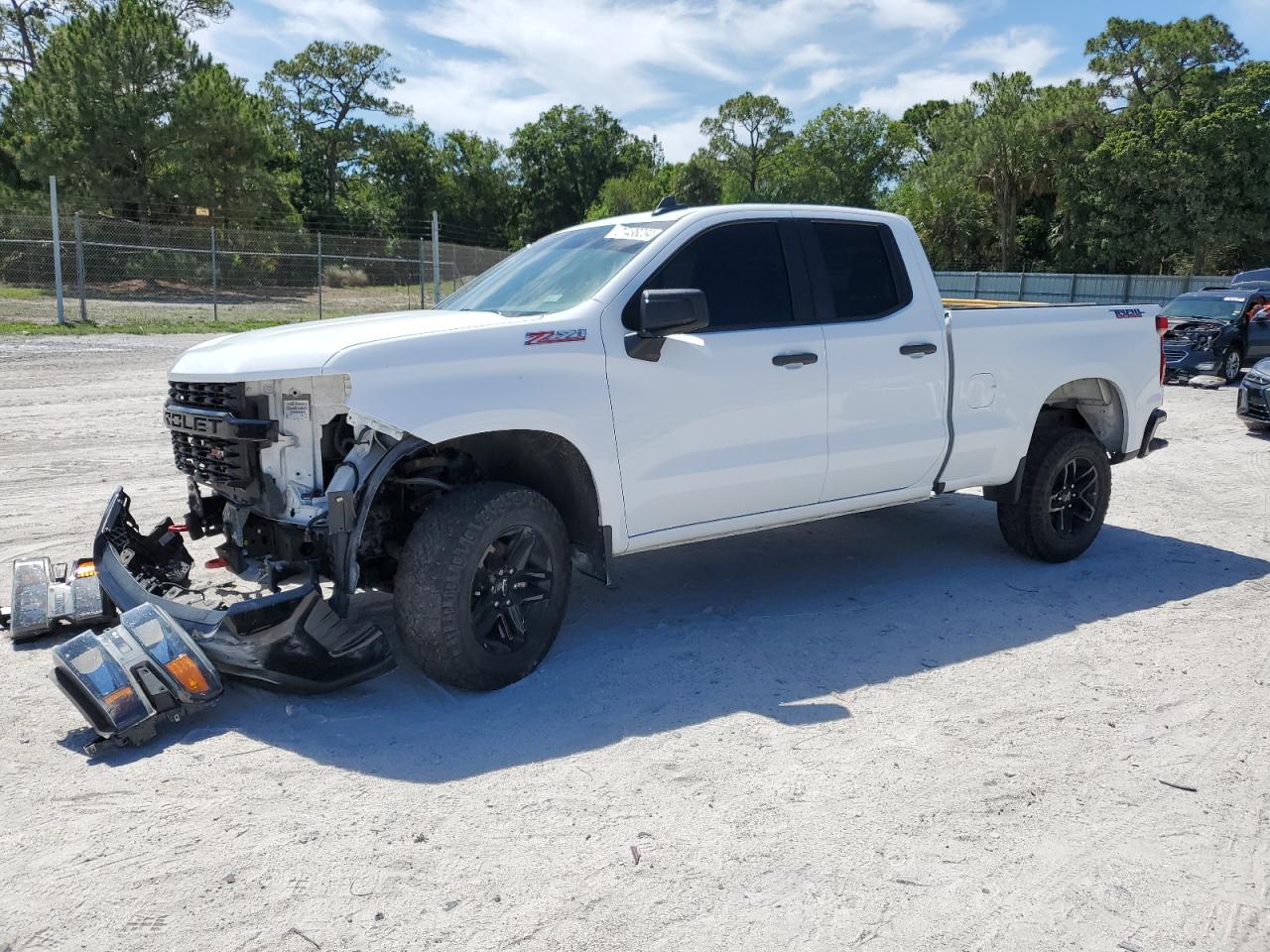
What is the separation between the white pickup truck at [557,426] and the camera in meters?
4.15

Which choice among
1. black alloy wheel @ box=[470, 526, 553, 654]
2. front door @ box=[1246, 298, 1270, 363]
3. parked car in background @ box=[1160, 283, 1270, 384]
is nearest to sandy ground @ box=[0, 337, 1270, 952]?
black alloy wheel @ box=[470, 526, 553, 654]

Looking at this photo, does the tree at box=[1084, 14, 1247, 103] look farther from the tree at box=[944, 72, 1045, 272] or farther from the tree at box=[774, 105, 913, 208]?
the tree at box=[774, 105, 913, 208]

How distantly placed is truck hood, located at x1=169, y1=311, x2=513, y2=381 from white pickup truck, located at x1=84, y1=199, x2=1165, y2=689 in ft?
0.05

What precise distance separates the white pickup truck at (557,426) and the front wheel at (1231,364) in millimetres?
13201

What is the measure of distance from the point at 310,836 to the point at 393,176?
68.9 m

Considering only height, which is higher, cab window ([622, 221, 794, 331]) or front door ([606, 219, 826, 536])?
cab window ([622, 221, 794, 331])

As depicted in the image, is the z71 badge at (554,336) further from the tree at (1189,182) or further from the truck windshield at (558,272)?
the tree at (1189,182)

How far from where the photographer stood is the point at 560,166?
262 ft

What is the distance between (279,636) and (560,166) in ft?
262

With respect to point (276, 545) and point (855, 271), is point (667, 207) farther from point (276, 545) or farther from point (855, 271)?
point (276, 545)

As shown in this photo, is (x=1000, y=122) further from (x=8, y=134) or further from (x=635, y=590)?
(x=635, y=590)

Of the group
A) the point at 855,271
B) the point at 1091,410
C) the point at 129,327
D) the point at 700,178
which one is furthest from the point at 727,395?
the point at 700,178

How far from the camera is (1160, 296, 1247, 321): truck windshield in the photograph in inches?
684

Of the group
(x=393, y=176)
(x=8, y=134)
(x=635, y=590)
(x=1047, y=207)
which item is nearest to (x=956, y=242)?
(x=1047, y=207)
